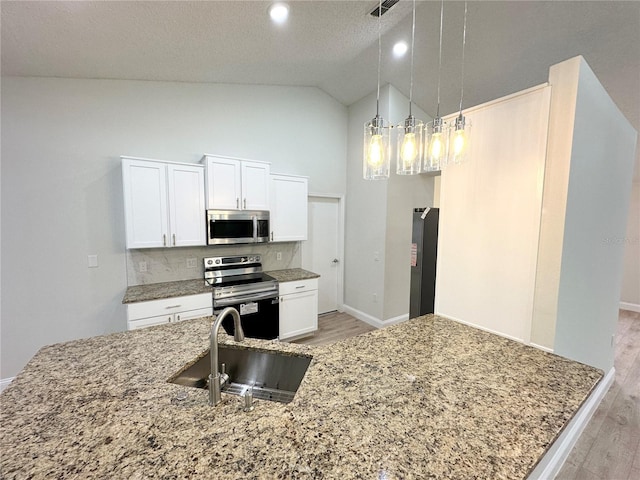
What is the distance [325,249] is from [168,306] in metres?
2.45

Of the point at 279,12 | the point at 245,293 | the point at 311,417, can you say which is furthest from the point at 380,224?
the point at 311,417

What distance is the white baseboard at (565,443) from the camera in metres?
1.70

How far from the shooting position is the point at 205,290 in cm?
276

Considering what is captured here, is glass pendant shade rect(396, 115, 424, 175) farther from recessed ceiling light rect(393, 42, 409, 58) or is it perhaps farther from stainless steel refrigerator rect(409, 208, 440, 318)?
recessed ceiling light rect(393, 42, 409, 58)

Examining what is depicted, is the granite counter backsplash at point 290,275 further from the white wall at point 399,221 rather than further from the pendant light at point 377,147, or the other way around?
the pendant light at point 377,147

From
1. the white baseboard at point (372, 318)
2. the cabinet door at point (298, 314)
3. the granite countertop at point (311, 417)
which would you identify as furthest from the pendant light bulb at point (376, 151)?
the white baseboard at point (372, 318)

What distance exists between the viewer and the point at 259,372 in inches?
56.9

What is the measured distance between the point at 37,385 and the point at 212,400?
736mm

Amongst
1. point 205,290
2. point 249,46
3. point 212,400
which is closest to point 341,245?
point 205,290

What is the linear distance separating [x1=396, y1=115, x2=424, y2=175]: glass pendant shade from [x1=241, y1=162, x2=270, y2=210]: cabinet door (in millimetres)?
1969

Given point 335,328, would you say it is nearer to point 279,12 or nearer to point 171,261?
point 171,261

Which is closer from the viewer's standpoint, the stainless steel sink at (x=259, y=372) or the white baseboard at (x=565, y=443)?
the stainless steel sink at (x=259, y=372)

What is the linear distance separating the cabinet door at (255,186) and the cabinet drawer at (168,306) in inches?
44.0

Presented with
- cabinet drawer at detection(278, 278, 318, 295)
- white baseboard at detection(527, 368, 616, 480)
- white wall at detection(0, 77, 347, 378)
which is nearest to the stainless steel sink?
white baseboard at detection(527, 368, 616, 480)
